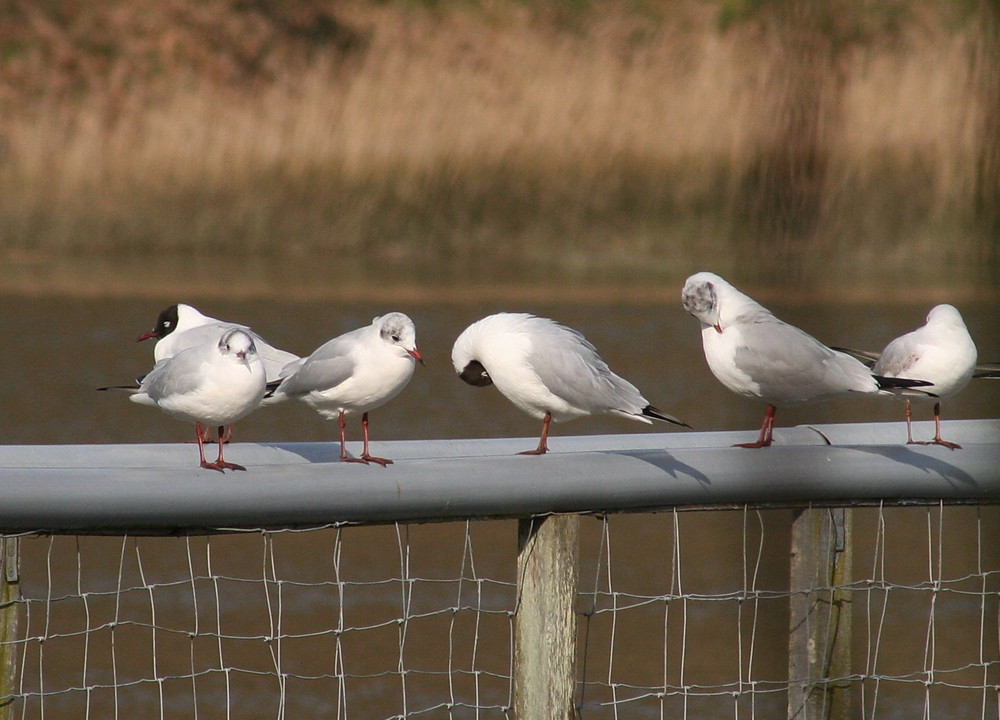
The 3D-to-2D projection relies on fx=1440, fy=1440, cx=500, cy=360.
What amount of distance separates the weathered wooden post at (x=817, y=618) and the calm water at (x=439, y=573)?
8 cm

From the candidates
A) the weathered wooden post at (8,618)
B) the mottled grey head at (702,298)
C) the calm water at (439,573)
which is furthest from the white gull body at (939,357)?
the weathered wooden post at (8,618)

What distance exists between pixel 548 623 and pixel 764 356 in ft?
3.08

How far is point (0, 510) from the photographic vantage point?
180 centimetres

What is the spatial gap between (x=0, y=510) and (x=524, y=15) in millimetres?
1065

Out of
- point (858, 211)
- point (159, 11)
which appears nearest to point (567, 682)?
point (858, 211)

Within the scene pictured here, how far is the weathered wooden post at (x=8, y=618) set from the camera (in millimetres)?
2090

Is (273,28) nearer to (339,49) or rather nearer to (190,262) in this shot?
(339,49)

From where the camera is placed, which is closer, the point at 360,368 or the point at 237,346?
the point at 237,346

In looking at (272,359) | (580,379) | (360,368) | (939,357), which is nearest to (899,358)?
(939,357)

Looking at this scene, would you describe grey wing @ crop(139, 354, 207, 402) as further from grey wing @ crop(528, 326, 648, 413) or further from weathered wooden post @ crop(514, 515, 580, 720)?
weathered wooden post @ crop(514, 515, 580, 720)

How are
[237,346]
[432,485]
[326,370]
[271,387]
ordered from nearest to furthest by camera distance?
[432,485] → [237,346] → [326,370] → [271,387]

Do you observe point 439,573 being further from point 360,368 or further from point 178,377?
point 178,377

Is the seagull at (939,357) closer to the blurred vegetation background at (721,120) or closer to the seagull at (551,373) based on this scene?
the seagull at (551,373)

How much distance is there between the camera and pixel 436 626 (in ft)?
17.2
